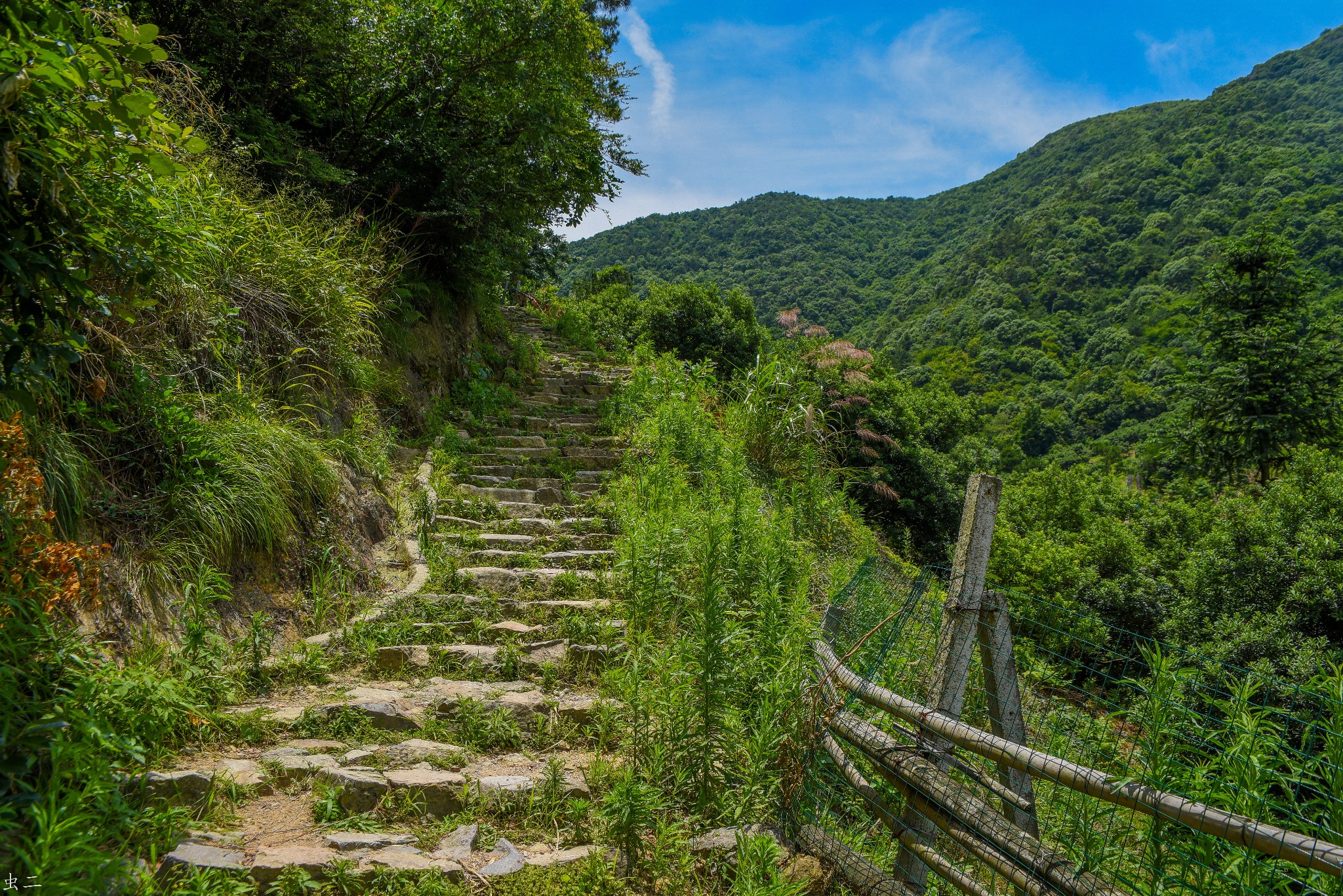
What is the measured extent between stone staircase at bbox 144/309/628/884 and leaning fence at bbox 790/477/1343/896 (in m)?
1.34

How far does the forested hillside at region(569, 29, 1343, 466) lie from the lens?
34.9 meters

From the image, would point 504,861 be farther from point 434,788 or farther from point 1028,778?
point 1028,778

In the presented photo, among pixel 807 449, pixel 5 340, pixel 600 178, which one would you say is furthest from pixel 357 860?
pixel 600 178

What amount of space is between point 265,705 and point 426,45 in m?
7.43

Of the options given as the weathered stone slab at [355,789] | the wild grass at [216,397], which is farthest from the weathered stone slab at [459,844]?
the wild grass at [216,397]

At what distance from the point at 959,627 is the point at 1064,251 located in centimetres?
5582

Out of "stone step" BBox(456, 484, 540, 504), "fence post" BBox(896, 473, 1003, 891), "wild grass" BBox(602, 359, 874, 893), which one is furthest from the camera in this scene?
"stone step" BBox(456, 484, 540, 504)

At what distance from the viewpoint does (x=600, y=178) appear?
1087 centimetres

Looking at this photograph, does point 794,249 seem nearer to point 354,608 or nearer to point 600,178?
point 600,178

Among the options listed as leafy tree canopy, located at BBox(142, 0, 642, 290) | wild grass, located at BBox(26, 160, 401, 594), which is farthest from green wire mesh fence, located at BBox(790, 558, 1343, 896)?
leafy tree canopy, located at BBox(142, 0, 642, 290)

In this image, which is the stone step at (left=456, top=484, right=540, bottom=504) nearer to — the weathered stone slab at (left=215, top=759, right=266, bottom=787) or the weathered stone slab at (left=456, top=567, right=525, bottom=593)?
the weathered stone slab at (left=456, top=567, right=525, bottom=593)

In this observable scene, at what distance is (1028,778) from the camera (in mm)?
2717

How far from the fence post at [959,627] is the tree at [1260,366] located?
1107cm

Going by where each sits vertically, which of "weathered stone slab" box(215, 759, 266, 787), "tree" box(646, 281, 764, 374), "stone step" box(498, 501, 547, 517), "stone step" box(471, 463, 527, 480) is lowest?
"weathered stone slab" box(215, 759, 266, 787)
